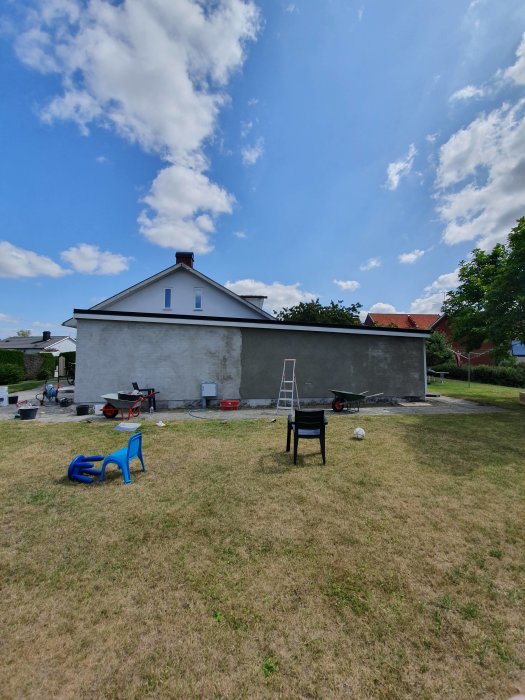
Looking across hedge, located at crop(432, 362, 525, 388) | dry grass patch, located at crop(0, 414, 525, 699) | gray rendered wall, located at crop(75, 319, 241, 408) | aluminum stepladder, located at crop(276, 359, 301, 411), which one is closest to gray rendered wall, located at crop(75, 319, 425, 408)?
gray rendered wall, located at crop(75, 319, 241, 408)

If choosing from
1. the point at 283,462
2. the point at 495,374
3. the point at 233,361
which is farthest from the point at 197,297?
the point at 495,374

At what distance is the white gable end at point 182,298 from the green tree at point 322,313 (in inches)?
487

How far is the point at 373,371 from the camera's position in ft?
45.2

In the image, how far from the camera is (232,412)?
11.2 metres

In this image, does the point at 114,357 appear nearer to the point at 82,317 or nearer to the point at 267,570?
the point at 82,317

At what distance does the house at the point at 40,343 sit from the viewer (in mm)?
39719

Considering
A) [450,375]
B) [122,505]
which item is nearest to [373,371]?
[122,505]

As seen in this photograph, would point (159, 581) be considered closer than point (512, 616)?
No

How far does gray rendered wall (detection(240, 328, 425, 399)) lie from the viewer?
492 inches

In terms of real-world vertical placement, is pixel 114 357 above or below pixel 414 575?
above

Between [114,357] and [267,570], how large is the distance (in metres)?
10.3

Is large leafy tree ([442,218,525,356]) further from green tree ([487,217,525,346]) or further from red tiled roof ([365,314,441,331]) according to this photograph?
red tiled roof ([365,314,441,331])

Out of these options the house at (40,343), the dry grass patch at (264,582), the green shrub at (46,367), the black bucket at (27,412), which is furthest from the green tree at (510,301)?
the house at (40,343)

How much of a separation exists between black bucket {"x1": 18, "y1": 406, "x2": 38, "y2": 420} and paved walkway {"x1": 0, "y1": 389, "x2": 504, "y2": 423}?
214 mm
